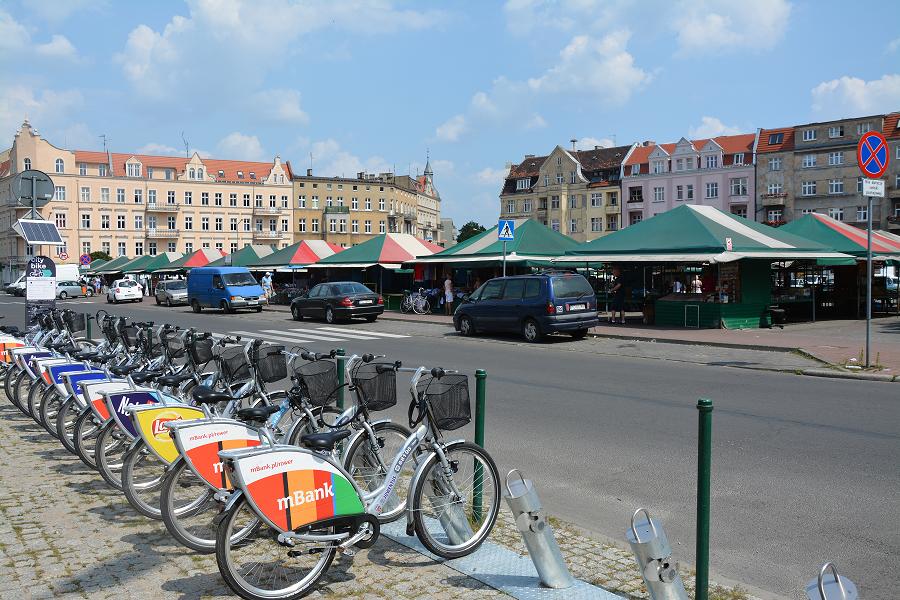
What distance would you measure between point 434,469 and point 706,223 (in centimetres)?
2114

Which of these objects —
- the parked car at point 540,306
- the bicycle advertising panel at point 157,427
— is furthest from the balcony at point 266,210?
the bicycle advertising panel at point 157,427

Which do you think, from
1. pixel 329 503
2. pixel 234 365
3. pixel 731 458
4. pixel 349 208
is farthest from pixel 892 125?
pixel 329 503

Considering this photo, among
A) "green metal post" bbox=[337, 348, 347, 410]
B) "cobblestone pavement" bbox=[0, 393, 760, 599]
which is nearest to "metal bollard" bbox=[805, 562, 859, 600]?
"cobblestone pavement" bbox=[0, 393, 760, 599]

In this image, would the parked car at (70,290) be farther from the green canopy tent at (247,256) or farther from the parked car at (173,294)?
the parked car at (173,294)

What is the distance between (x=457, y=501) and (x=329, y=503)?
36.3 inches

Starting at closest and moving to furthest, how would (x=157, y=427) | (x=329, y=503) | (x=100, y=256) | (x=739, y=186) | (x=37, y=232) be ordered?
1. (x=329, y=503)
2. (x=157, y=427)
3. (x=37, y=232)
4. (x=739, y=186)
5. (x=100, y=256)

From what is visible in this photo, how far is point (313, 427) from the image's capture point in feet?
17.7

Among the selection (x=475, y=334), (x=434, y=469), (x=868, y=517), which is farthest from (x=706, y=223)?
(x=434, y=469)

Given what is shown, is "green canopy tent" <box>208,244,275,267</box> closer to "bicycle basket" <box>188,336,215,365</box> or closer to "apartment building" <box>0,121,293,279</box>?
"bicycle basket" <box>188,336,215,365</box>

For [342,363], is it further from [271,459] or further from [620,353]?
[620,353]

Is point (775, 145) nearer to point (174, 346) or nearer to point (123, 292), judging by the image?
point (123, 292)

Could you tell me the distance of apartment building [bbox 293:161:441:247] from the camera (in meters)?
110

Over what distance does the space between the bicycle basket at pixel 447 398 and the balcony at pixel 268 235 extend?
104 meters

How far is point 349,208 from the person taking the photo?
4427 inches
